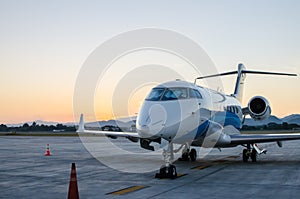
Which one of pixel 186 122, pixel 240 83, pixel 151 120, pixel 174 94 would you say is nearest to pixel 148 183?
pixel 151 120

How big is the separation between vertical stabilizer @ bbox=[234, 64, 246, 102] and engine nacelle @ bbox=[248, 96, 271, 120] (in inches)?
222

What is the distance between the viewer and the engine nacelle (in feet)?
66.1

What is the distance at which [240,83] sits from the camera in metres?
26.9

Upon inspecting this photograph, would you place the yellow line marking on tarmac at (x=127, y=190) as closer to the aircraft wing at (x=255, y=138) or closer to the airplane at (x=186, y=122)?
the airplane at (x=186, y=122)

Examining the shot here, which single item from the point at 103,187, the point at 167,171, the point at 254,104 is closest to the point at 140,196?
the point at 103,187

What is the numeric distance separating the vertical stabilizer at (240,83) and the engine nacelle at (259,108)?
5.64m

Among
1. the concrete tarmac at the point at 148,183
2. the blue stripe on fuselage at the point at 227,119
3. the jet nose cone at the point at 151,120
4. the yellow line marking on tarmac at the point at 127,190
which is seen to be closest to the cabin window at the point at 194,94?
the blue stripe on fuselage at the point at 227,119

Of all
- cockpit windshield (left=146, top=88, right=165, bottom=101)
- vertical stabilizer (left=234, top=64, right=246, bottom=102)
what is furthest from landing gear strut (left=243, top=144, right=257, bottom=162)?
vertical stabilizer (left=234, top=64, right=246, bottom=102)

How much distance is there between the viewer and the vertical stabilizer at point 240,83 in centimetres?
2656

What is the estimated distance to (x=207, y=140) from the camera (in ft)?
50.8

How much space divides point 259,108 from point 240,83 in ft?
22.0

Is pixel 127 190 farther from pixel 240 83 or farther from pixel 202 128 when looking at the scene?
pixel 240 83

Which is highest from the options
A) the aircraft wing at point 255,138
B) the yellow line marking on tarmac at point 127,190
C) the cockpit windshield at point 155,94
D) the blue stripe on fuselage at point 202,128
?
the cockpit windshield at point 155,94

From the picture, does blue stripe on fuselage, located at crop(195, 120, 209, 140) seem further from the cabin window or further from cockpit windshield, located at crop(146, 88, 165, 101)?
cockpit windshield, located at crop(146, 88, 165, 101)
